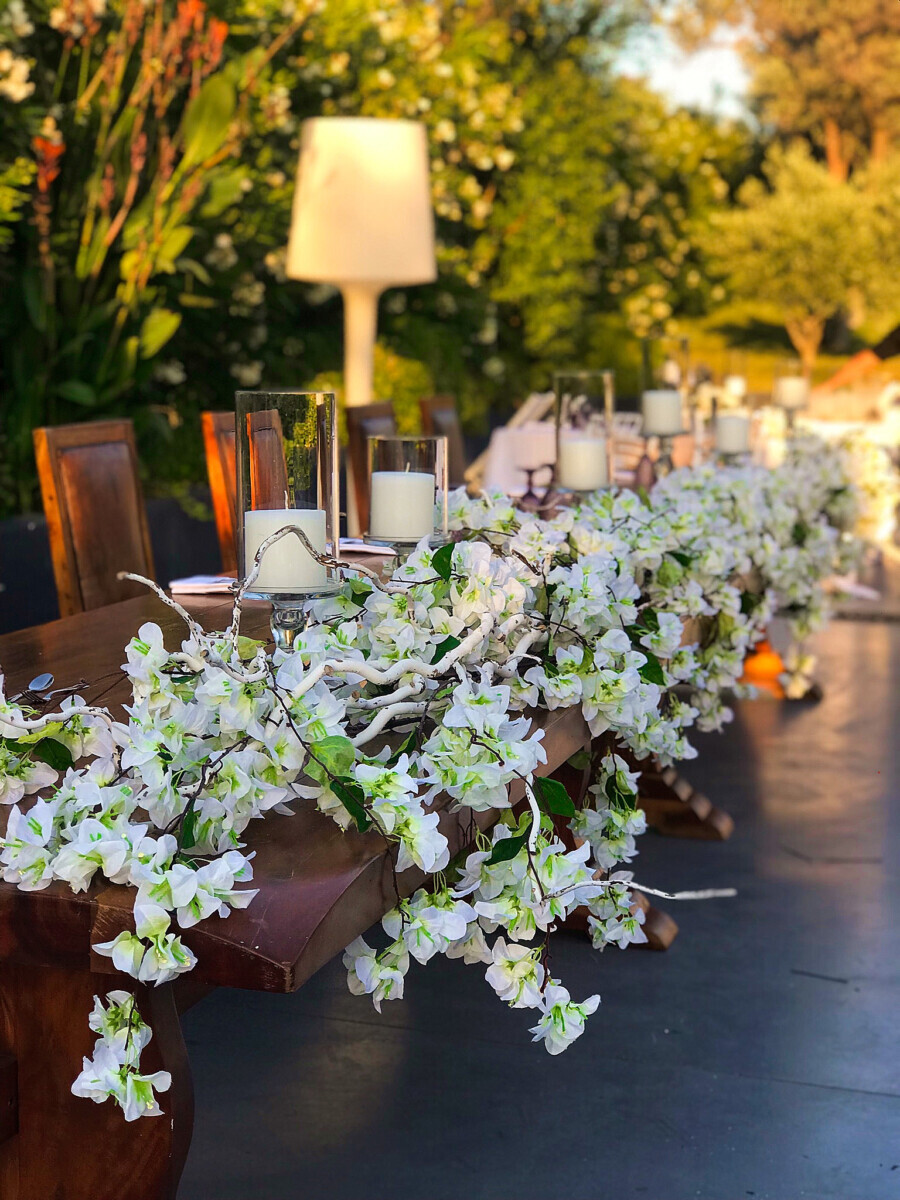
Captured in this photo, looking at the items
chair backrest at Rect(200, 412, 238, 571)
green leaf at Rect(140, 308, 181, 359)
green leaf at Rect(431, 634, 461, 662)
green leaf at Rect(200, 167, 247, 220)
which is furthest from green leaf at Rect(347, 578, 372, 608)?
green leaf at Rect(200, 167, 247, 220)

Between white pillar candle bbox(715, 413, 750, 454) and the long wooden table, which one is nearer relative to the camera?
the long wooden table

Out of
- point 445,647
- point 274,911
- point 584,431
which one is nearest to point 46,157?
point 584,431

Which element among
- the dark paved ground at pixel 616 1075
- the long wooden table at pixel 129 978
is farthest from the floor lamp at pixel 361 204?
the long wooden table at pixel 129 978

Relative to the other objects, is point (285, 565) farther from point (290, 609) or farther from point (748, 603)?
point (748, 603)

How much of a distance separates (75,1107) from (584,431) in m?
1.68

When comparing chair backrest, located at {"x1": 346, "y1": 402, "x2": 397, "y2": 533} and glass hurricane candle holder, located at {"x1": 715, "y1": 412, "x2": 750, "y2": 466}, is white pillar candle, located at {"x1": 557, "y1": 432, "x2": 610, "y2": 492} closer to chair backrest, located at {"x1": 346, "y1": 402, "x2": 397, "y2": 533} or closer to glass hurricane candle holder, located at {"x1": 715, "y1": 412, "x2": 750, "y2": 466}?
glass hurricane candle holder, located at {"x1": 715, "y1": 412, "x2": 750, "y2": 466}

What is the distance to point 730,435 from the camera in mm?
3445

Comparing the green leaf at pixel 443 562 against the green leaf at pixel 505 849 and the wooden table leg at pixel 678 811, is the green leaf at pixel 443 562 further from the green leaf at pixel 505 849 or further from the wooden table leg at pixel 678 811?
the wooden table leg at pixel 678 811

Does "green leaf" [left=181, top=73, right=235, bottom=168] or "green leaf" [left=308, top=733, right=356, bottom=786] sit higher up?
"green leaf" [left=181, top=73, right=235, bottom=168]

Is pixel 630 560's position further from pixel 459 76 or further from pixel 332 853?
pixel 459 76

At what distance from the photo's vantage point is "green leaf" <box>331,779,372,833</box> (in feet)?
3.42

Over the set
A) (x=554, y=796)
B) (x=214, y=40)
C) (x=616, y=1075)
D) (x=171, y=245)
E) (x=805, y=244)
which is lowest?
(x=616, y=1075)

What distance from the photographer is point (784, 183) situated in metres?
15.0

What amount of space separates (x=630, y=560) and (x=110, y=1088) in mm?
1059
